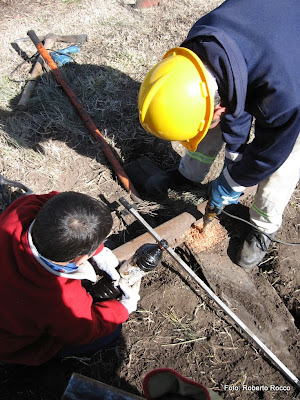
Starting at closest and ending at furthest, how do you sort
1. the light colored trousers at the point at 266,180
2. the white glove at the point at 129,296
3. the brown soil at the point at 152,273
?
1. the white glove at the point at 129,296
2. the brown soil at the point at 152,273
3. the light colored trousers at the point at 266,180

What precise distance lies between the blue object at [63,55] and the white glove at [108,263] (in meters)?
3.31

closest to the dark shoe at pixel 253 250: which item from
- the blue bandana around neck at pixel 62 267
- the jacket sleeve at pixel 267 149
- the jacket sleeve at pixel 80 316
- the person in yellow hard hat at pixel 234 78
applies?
the jacket sleeve at pixel 267 149

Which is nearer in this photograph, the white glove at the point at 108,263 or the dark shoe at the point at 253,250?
the white glove at the point at 108,263

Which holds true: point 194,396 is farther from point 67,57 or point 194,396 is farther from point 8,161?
point 67,57

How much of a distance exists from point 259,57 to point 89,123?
7.80ft

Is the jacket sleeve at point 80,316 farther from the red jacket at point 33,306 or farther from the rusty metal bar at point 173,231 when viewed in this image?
the rusty metal bar at point 173,231

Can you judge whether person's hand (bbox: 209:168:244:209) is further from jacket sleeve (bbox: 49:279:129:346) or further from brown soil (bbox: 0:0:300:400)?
jacket sleeve (bbox: 49:279:129:346)

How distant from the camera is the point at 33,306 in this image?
5.73 feet

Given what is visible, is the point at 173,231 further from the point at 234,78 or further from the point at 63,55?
the point at 63,55

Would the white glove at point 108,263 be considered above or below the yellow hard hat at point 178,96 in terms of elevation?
below

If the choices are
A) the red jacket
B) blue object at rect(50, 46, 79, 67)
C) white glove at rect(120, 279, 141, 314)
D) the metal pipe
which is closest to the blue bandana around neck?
the red jacket

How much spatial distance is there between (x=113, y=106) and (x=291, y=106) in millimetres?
2737

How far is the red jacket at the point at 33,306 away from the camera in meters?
1.67

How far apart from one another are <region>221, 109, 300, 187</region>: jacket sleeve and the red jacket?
1372 millimetres
